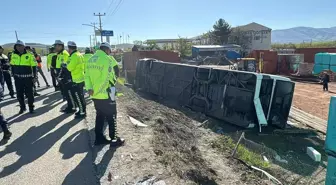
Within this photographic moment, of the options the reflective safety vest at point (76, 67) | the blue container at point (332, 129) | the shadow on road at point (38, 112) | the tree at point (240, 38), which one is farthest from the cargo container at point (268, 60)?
the tree at point (240, 38)

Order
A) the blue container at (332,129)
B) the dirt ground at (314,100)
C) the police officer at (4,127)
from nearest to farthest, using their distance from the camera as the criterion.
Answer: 1. the blue container at (332,129)
2. the police officer at (4,127)
3. the dirt ground at (314,100)

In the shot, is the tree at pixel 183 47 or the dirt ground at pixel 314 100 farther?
the tree at pixel 183 47

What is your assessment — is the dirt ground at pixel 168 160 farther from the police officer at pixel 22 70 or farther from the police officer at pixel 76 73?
the police officer at pixel 22 70

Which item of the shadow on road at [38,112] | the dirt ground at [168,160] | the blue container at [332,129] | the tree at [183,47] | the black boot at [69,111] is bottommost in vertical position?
the dirt ground at [168,160]

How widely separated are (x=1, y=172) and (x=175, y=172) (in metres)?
2.40

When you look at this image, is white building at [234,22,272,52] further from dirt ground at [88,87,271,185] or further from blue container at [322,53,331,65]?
dirt ground at [88,87,271,185]

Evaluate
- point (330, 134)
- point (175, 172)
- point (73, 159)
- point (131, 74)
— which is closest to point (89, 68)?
point (73, 159)

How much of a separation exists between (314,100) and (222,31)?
42141 mm

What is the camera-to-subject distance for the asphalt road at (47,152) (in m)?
3.37

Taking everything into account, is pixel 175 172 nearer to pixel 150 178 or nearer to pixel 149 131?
pixel 150 178

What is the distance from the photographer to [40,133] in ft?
16.6

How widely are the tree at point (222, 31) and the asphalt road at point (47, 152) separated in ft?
167

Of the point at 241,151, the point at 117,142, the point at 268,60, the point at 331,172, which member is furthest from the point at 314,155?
the point at 268,60

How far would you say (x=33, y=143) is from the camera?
456cm
